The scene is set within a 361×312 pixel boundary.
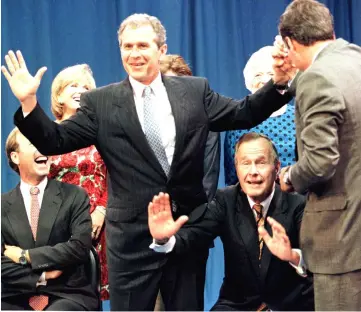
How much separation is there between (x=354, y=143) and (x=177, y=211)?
0.78 metres

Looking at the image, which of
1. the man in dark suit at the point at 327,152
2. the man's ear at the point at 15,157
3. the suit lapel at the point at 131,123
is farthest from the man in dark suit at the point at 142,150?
the man's ear at the point at 15,157

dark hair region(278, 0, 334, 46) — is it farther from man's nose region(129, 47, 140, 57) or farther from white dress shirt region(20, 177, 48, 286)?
white dress shirt region(20, 177, 48, 286)

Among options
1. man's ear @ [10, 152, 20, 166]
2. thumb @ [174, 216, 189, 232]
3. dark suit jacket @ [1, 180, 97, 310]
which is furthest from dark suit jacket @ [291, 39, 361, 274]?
man's ear @ [10, 152, 20, 166]

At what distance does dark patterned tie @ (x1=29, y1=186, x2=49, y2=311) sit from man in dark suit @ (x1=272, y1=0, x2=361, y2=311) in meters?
1.27

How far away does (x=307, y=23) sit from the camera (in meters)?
2.79

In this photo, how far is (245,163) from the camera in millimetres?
3375

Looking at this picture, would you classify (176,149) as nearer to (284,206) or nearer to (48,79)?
(284,206)

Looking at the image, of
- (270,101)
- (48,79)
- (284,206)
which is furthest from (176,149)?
(48,79)

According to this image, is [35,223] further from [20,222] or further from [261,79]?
[261,79]

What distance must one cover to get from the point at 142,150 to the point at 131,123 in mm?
116

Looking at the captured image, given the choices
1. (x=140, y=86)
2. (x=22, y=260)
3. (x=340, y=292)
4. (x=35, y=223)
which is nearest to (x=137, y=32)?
(x=140, y=86)

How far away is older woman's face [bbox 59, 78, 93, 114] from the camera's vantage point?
12.7ft

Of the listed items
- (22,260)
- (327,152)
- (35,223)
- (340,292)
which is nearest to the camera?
(327,152)

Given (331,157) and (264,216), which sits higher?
(331,157)
